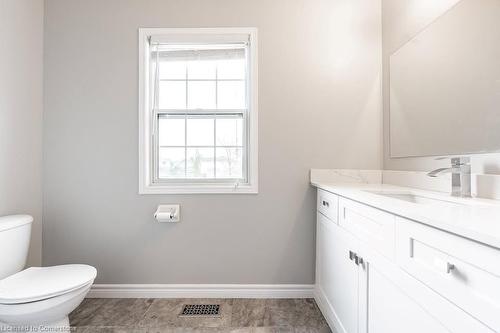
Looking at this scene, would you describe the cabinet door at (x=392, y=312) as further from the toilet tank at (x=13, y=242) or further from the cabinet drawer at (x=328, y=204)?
the toilet tank at (x=13, y=242)

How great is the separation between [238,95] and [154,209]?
1070mm

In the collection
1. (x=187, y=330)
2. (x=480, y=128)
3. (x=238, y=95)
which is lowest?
(x=187, y=330)

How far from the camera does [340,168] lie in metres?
2.08

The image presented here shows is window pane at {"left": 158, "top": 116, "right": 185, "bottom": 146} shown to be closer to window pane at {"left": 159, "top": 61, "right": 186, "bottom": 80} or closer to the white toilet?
window pane at {"left": 159, "top": 61, "right": 186, "bottom": 80}

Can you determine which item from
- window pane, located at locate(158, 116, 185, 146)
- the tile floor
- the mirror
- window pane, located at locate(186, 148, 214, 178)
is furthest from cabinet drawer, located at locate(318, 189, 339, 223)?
window pane, located at locate(158, 116, 185, 146)

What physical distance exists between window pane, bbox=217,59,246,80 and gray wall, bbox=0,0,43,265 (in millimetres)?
1308

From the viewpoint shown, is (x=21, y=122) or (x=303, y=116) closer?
(x=21, y=122)

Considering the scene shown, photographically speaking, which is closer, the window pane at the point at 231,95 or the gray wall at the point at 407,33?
the gray wall at the point at 407,33

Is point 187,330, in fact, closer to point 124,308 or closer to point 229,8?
point 124,308

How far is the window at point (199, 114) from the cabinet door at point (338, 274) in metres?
0.69

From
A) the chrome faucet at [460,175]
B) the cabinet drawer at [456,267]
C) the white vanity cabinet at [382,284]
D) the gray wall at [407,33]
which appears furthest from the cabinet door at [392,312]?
the gray wall at [407,33]

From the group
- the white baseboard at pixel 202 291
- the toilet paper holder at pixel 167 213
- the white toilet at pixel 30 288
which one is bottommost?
the white baseboard at pixel 202 291

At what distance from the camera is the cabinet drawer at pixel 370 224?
106cm

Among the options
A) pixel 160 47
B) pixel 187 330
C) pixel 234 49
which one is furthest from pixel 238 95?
pixel 187 330
